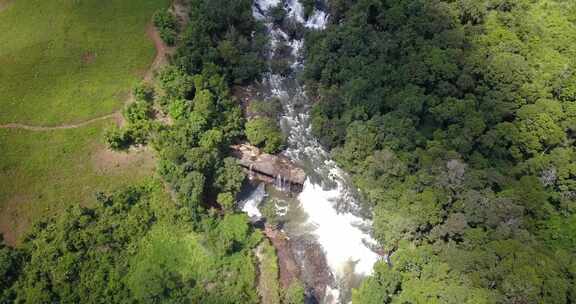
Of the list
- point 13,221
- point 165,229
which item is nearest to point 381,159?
point 165,229

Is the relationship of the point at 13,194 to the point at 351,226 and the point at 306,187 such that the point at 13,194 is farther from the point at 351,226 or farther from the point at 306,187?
the point at 351,226

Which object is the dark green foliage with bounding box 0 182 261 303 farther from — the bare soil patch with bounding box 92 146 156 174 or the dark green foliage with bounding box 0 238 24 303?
the bare soil patch with bounding box 92 146 156 174

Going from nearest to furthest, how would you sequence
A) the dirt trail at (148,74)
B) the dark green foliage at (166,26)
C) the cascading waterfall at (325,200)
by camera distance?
the cascading waterfall at (325,200)
the dirt trail at (148,74)
the dark green foliage at (166,26)

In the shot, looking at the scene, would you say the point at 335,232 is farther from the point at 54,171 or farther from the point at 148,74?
the point at 148,74

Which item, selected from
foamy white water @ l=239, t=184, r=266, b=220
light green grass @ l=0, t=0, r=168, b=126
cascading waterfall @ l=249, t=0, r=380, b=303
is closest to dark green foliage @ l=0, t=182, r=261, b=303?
foamy white water @ l=239, t=184, r=266, b=220

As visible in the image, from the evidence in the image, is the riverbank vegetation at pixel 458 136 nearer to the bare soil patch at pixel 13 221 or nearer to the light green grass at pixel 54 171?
the light green grass at pixel 54 171

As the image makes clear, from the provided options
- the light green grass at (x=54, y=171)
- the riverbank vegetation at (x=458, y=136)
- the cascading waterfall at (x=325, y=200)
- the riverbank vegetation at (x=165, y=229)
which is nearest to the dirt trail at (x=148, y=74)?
the light green grass at (x=54, y=171)
